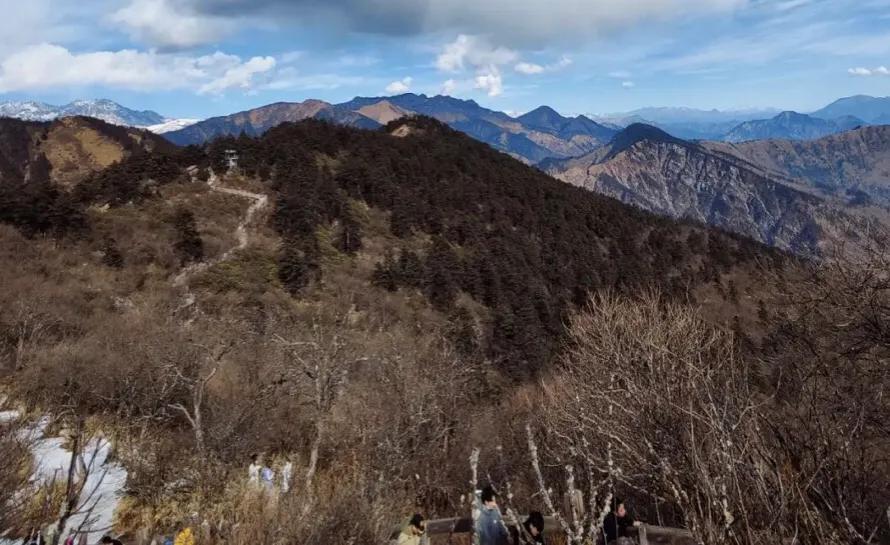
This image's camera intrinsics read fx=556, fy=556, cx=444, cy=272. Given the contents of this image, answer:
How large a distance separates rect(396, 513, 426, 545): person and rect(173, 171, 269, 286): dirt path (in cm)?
3816

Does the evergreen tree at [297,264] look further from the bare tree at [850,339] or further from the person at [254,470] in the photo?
the bare tree at [850,339]

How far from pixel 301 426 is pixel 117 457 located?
465 centimetres

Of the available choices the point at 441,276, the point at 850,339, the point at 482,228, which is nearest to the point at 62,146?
the point at 482,228

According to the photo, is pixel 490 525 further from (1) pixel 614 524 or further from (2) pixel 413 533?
(1) pixel 614 524

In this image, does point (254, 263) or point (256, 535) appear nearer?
point (256, 535)

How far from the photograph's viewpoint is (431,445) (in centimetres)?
1393

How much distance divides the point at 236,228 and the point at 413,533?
48945 mm

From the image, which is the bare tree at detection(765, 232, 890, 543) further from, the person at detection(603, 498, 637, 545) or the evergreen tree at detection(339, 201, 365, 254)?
the evergreen tree at detection(339, 201, 365, 254)

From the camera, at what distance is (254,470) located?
36.0ft

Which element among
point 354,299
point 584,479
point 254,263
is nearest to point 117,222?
point 254,263

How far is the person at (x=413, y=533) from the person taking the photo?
7444mm

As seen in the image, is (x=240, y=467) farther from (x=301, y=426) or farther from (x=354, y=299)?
(x=354, y=299)

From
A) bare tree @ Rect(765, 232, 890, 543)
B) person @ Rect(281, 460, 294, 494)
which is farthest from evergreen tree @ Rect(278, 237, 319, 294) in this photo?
bare tree @ Rect(765, 232, 890, 543)

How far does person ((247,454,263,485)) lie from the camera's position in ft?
32.6
